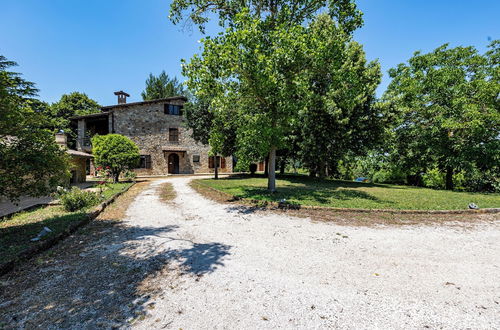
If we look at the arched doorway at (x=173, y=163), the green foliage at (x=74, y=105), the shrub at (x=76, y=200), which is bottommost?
the shrub at (x=76, y=200)

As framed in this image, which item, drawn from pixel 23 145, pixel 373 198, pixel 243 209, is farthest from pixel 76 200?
pixel 373 198

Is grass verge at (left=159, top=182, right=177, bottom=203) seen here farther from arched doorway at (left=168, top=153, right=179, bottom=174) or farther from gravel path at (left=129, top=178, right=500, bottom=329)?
arched doorway at (left=168, top=153, right=179, bottom=174)

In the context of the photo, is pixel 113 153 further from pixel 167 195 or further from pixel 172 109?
pixel 172 109

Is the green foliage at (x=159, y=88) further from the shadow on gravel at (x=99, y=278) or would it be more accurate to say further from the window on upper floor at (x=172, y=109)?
the shadow on gravel at (x=99, y=278)

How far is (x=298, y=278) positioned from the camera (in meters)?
3.45

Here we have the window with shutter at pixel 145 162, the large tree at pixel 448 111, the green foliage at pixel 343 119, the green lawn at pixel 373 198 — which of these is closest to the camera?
the green lawn at pixel 373 198

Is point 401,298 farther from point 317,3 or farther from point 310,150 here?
point 310,150

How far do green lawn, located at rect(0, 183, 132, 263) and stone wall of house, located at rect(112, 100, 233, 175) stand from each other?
1955 centimetres

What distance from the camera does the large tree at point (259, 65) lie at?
8133mm

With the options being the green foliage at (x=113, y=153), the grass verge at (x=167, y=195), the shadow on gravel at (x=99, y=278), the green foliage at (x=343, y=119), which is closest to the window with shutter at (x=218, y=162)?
A: the green foliage at (x=113, y=153)

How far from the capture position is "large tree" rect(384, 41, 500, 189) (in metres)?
14.3

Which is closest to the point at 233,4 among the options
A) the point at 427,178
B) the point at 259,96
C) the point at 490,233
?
the point at 259,96

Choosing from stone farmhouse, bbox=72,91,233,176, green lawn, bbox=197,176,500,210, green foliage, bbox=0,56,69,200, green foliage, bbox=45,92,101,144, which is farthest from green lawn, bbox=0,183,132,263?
green foliage, bbox=45,92,101,144

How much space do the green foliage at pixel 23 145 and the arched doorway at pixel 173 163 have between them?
24316 millimetres
